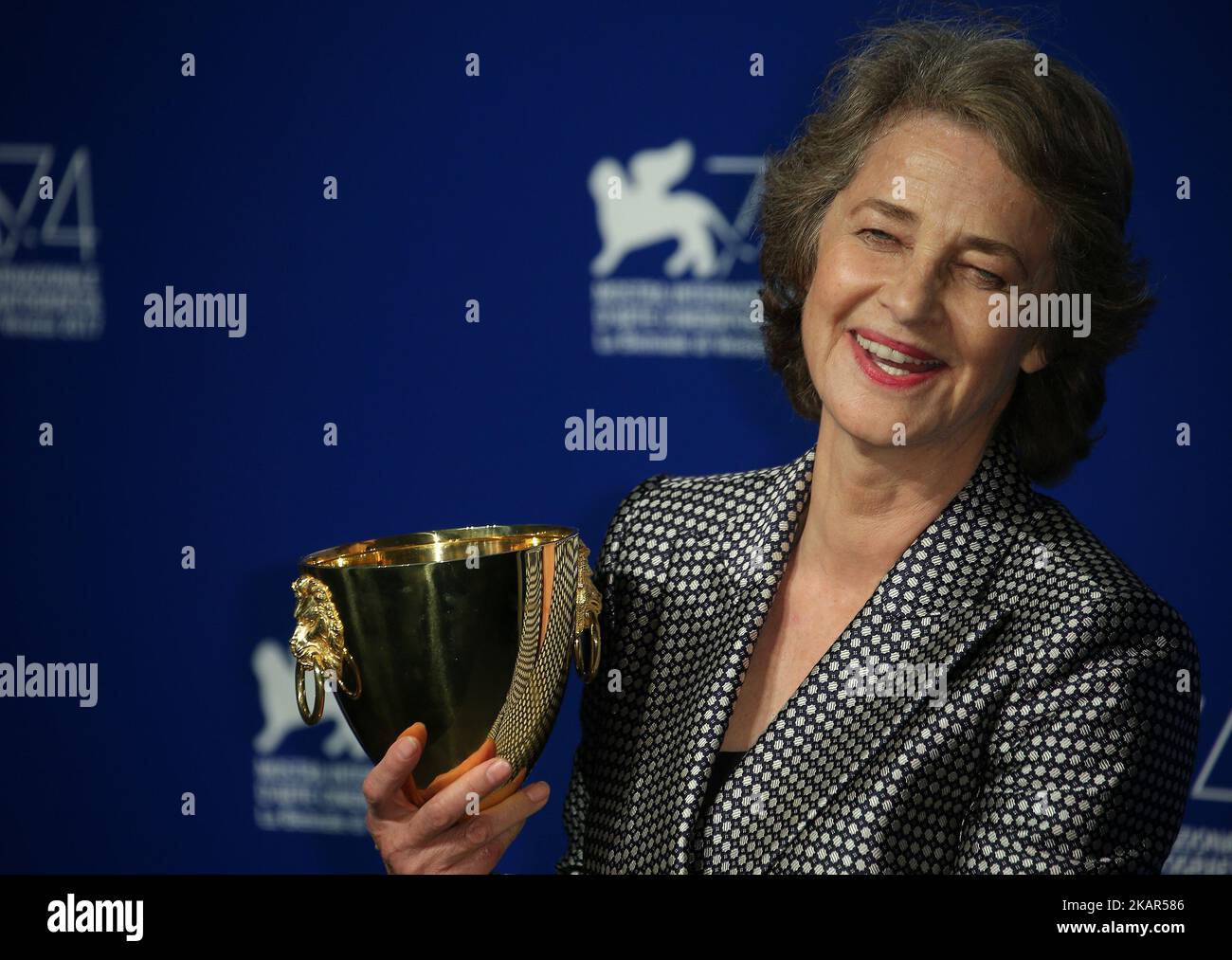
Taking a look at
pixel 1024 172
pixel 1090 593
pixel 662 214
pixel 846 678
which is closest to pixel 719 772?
pixel 846 678

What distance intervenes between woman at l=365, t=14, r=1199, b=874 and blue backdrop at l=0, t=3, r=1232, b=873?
16.4 inches

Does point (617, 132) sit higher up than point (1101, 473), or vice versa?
point (617, 132)

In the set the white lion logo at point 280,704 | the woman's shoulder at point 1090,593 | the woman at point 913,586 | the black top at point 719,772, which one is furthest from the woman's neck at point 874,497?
the white lion logo at point 280,704

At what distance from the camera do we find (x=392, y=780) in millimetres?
1305

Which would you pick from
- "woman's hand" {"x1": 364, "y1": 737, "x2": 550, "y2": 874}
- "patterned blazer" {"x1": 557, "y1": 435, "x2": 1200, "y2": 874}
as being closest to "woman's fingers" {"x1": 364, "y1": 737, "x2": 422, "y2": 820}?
"woman's hand" {"x1": 364, "y1": 737, "x2": 550, "y2": 874}

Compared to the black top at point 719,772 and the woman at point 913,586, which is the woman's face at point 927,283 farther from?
the black top at point 719,772

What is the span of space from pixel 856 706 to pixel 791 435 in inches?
30.7

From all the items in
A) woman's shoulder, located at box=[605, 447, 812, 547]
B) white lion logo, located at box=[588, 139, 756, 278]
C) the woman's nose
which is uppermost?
white lion logo, located at box=[588, 139, 756, 278]

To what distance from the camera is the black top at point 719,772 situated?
1411 millimetres

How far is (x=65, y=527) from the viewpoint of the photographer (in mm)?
2135

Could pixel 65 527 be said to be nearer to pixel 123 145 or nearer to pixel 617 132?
pixel 123 145

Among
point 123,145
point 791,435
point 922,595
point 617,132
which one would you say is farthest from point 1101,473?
point 123,145

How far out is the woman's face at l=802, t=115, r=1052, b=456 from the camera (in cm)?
139

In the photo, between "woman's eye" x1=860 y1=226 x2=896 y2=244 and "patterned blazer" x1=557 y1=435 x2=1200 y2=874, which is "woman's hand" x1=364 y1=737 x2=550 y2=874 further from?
"woman's eye" x1=860 y1=226 x2=896 y2=244
